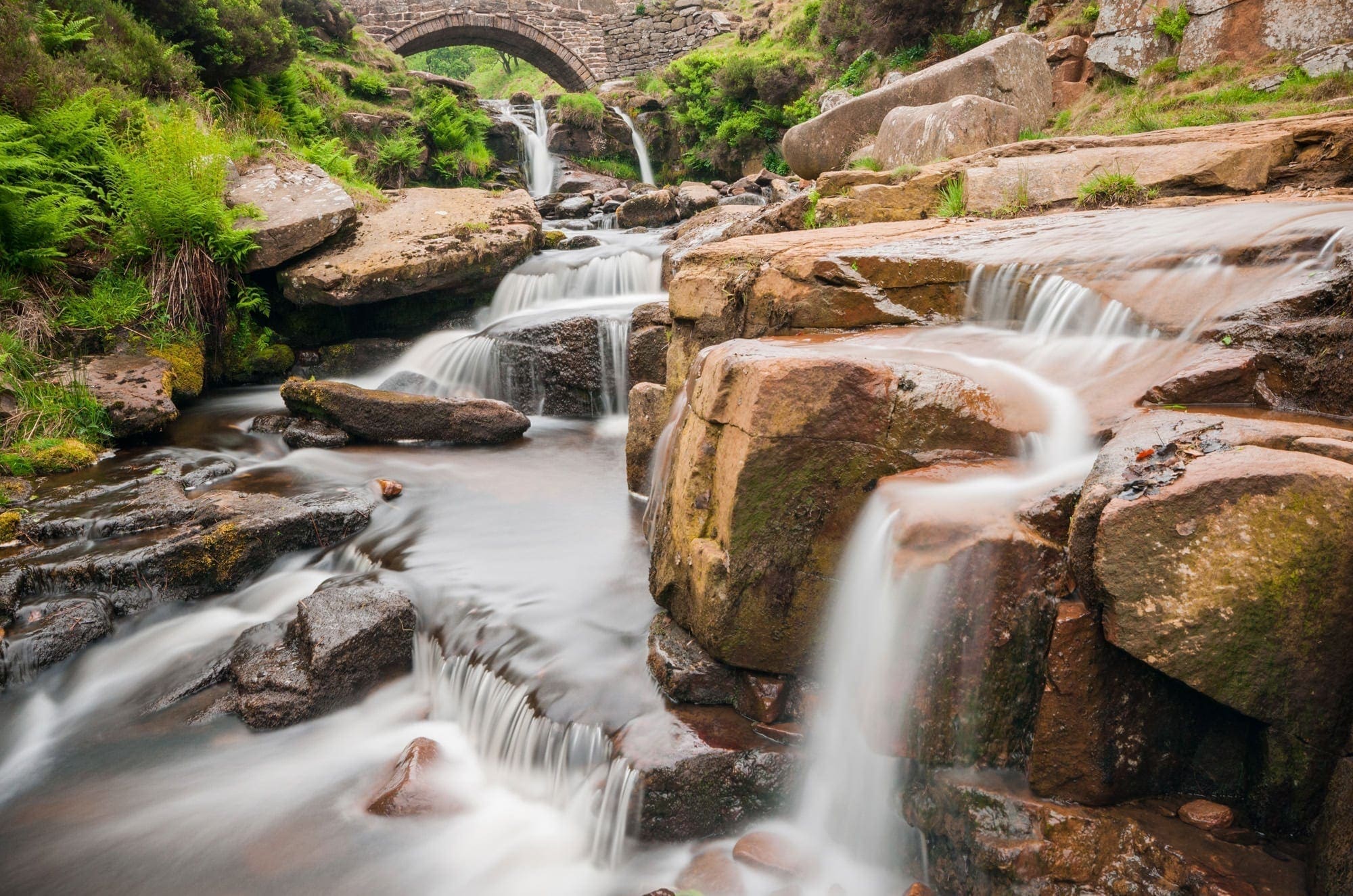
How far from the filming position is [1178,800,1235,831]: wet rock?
216 centimetres

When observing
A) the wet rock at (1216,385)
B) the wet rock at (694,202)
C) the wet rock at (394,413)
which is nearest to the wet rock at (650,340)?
the wet rock at (394,413)

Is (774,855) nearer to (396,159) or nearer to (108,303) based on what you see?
(108,303)

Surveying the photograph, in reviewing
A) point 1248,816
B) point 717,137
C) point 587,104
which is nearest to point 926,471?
point 1248,816

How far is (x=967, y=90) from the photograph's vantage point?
8.41 metres

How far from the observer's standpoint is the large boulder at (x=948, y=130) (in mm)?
7066

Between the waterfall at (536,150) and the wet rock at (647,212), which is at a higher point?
the waterfall at (536,150)

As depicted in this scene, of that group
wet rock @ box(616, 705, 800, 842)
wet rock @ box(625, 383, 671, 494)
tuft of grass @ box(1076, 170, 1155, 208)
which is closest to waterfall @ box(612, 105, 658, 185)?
tuft of grass @ box(1076, 170, 1155, 208)

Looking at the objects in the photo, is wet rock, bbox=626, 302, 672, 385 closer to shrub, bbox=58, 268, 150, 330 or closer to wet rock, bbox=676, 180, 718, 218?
shrub, bbox=58, 268, 150, 330

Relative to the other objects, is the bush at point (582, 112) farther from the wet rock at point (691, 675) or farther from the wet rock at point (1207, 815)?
the wet rock at point (1207, 815)

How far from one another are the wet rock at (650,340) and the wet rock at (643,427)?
1629 mm

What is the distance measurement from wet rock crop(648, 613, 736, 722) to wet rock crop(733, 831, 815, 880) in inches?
20.9

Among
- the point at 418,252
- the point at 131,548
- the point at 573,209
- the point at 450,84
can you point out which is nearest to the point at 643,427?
the point at 131,548

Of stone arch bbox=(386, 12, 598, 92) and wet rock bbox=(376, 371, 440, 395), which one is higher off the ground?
stone arch bbox=(386, 12, 598, 92)

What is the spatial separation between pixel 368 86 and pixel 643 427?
1309 centimetres
